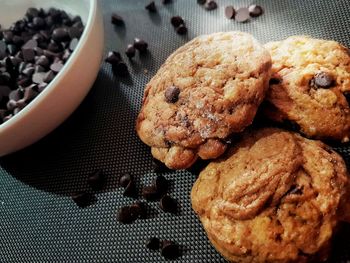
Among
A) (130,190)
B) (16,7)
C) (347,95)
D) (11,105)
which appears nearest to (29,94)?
(11,105)

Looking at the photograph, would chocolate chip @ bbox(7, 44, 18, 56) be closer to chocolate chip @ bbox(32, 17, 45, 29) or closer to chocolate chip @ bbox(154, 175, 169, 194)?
chocolate chip @ bbox(32, 17, 45, 29)

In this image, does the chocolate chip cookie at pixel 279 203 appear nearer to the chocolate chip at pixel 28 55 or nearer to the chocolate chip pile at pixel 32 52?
the chocolate chip pile at pixel 32 52

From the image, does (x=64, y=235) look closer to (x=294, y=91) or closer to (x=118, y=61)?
(x=118, y=61)

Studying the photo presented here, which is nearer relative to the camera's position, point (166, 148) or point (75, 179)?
point (166, 148)

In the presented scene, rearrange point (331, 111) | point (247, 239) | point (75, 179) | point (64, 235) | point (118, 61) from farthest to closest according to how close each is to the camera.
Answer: point (118, 61), point (75, 179), point (64, 235), point (331, 111), point (247, 239)

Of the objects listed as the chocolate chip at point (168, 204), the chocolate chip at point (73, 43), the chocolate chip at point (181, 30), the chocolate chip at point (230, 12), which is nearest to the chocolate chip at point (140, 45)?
the chocolate chip at point (181, 30)

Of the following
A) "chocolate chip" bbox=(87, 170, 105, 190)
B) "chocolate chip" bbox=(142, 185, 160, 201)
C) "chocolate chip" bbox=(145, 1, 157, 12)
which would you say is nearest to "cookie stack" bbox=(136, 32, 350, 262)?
"chocolate chip" bbox=(142, 185, 160, 201)

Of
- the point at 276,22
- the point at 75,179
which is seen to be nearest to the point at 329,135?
the point at 276,22

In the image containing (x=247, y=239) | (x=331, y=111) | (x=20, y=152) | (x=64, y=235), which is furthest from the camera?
(x=20, y=152)
